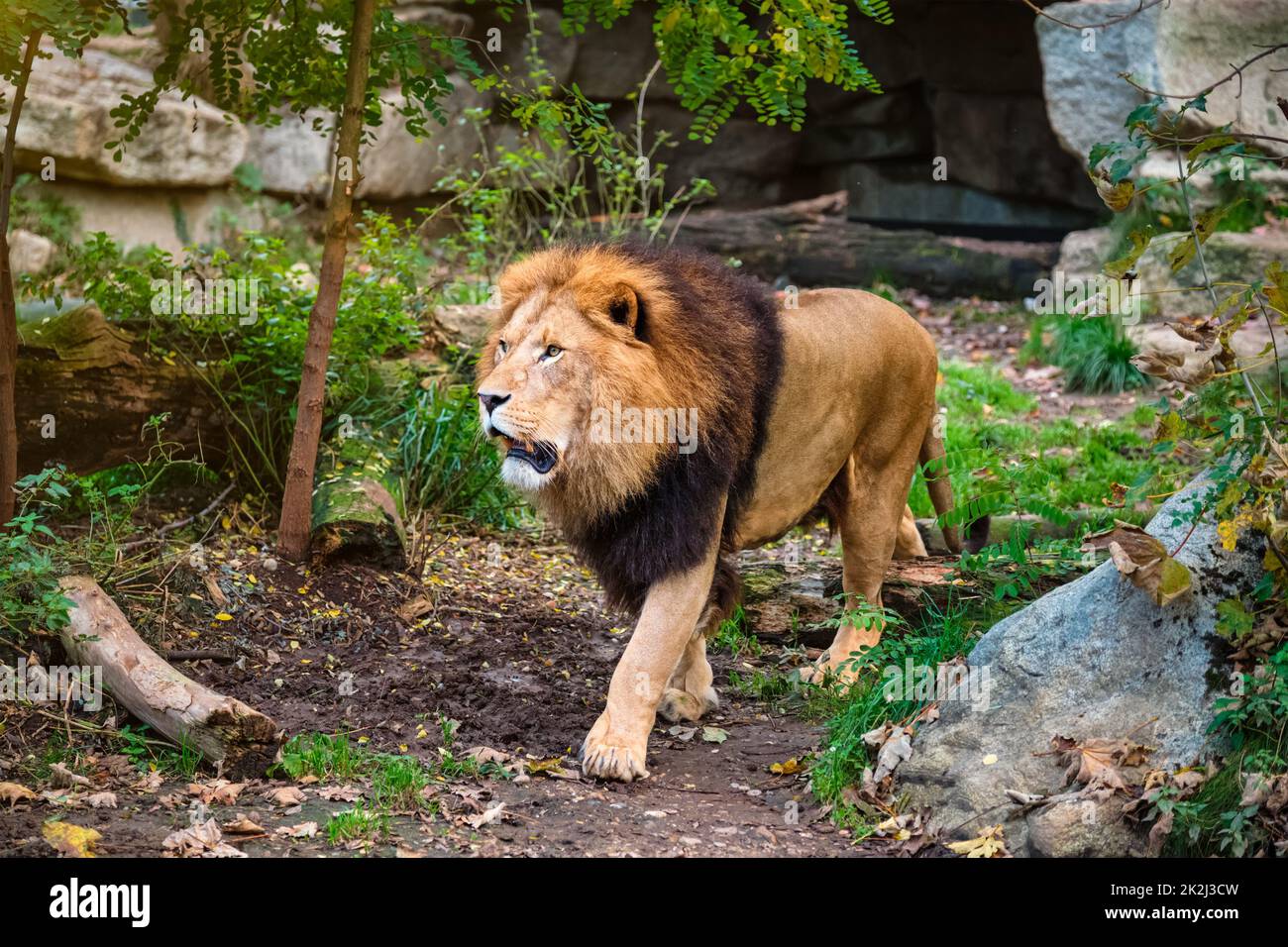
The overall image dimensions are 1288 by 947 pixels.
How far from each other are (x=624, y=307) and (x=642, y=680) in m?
1.35

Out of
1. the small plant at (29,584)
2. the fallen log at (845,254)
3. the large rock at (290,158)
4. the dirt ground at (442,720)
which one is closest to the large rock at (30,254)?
the large rock at (290,158)

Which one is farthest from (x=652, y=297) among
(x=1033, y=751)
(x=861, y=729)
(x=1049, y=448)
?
(x=1049, y=448)

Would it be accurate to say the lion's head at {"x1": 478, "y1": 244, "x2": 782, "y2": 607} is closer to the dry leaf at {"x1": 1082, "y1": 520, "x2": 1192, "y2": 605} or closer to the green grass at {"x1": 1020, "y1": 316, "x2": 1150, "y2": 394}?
the dry leaf at {"x1": 1082, "y1": 520, "x2": 1192, "y2": 605}

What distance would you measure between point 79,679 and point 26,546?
0.54 m

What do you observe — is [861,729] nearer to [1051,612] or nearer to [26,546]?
[1051,612]

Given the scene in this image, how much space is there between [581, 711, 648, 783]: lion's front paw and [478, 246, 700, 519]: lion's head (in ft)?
2.68

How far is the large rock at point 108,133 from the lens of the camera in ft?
39.9

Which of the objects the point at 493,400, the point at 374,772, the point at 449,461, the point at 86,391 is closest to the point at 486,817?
the point at 374,772

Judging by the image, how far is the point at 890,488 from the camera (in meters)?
6.10

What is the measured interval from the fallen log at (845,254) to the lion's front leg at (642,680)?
26.4ft

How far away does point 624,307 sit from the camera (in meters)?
4.86

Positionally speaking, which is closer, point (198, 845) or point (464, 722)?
point (198, 845)

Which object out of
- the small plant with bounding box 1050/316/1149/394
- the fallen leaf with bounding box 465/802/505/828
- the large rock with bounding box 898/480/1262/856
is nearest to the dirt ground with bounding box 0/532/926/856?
the fallen leaf with bounding box 465/802/505/828

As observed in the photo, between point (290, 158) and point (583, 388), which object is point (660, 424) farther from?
point (290, 158)
